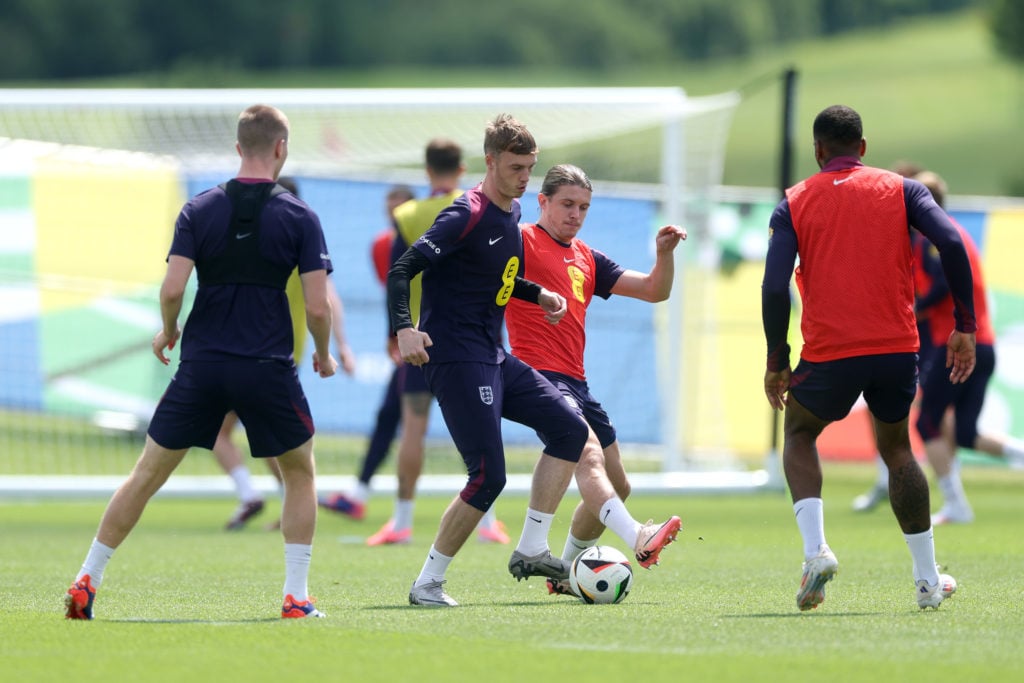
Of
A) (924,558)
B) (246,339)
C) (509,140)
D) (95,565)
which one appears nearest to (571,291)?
(509,140)

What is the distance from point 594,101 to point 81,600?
8.56m

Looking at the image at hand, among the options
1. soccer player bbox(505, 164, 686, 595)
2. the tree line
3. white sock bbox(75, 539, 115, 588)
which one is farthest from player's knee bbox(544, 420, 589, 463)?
the tree line

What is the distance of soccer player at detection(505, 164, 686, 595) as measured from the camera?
776cm

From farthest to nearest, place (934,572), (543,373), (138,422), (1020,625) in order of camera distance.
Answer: (138,422), (543,373), (934,572), (1020,625)

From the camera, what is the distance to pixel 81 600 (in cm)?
673

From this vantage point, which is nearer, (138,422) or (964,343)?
(964,343)

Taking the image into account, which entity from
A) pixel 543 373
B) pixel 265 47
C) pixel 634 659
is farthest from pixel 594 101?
pixel 265 47

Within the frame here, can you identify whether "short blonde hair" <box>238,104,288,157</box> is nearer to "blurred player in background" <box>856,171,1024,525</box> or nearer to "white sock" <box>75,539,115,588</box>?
"white sock" <box>75,539,115,588</box>

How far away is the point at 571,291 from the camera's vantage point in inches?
311

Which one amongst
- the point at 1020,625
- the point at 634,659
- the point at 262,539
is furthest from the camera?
the point at 262,539

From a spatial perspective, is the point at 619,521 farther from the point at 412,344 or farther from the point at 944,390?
the point at 944,390

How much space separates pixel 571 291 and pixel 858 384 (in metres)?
1.58

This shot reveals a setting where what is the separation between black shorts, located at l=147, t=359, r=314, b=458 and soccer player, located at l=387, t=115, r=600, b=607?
0.67 metres

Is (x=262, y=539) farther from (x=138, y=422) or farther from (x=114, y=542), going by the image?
(x=138, y=422)
